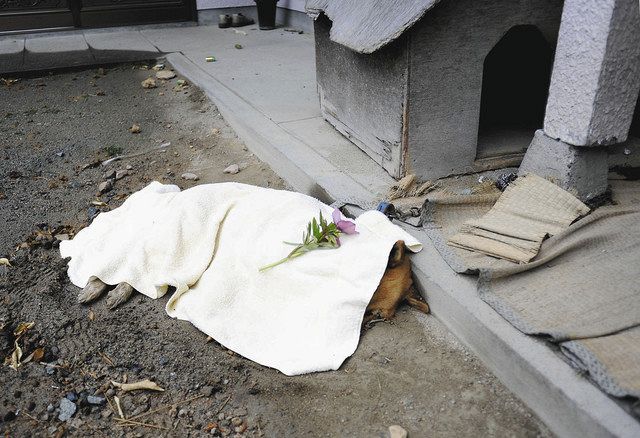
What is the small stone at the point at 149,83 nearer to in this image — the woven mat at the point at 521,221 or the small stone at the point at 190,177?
the small stone at the point at 190,177

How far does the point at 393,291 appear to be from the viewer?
256 centimetres

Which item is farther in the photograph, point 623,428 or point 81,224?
point 81,224

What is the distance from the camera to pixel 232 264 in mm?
2789

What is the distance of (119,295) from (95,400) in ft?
2.26

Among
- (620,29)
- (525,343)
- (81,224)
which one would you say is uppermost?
(620,29)

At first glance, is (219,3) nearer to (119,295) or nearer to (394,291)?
(119,295)

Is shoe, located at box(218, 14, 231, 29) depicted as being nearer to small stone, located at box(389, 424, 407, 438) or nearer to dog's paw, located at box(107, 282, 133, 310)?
dog's paw, located at box(107, 282, 133, 310)

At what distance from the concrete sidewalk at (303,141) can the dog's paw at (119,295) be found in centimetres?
131

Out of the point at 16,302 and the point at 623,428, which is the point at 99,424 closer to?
the point at 16,302

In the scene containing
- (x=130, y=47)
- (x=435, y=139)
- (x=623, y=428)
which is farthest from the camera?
(x=130, y=47)

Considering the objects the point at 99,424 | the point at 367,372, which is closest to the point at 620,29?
the point at 367,372

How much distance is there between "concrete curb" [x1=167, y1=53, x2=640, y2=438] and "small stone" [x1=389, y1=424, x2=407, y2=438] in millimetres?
498

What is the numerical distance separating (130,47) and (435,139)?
6213mm

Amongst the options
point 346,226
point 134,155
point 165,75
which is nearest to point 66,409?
point 346,226
